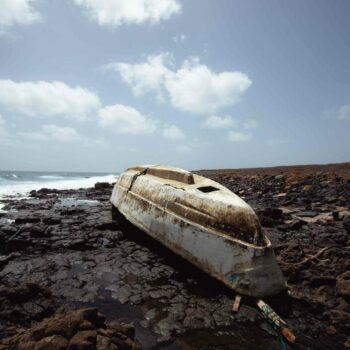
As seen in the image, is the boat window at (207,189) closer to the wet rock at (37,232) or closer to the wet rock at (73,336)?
the wet rock at (73,336)

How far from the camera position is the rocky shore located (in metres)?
2.79

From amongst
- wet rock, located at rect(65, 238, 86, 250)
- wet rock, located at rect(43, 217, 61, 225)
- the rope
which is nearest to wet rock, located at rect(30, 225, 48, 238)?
wet rock, located at rect(65, 238, 86, 250)

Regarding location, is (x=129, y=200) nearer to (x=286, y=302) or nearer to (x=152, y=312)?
(x=152, y=312)

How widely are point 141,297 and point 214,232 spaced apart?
134cm

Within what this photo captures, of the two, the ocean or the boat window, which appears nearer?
the boat window

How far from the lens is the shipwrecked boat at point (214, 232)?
369 centimetres

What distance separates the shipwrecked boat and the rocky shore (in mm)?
282

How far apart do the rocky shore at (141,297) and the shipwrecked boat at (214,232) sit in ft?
0.93

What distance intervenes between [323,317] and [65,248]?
15.7 ft

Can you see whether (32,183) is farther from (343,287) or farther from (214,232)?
(343,287)

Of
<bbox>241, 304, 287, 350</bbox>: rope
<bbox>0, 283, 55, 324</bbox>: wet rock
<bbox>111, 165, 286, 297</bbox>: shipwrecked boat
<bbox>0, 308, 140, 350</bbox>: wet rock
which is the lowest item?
<bbox>241, 304, 287, 350</bbox>: rope

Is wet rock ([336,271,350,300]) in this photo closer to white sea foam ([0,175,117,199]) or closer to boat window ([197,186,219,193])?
boat window ([197,186,219,193])

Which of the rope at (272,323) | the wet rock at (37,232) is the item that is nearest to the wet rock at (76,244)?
the wet rock at (37,232)

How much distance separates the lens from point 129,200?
7.14 m
